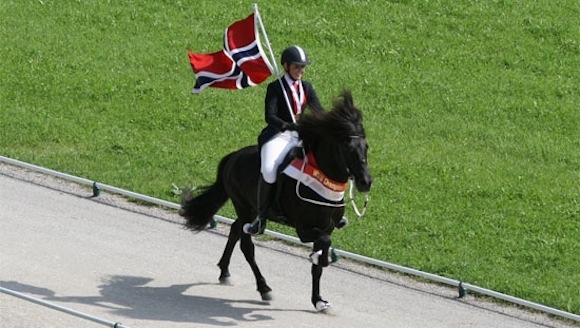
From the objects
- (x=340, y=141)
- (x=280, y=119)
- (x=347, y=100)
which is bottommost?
(x=340, y=141)

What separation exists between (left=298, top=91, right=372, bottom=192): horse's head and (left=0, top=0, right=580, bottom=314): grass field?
125 inches

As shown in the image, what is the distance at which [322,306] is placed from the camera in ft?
45.6

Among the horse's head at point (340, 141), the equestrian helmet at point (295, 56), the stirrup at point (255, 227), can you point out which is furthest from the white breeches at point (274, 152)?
the equestrian helmet at point (295, 56)

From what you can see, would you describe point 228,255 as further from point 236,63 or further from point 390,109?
point 390,109

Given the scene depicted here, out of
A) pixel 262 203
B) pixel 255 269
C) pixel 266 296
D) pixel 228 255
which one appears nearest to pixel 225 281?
pixel 228 255

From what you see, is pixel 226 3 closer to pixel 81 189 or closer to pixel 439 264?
pixel 81 189

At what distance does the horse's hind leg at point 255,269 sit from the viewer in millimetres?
14352

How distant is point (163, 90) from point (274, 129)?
8.89m

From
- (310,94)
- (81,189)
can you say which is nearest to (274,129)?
(310,94)

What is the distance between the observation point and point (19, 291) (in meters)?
14.0

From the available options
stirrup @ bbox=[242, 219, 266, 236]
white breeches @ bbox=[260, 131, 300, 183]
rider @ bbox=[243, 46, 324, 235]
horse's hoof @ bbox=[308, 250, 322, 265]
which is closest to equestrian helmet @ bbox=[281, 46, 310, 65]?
rider @ bbox=[243, 46, 324, 235]

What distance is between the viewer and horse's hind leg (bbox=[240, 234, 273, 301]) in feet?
47.1

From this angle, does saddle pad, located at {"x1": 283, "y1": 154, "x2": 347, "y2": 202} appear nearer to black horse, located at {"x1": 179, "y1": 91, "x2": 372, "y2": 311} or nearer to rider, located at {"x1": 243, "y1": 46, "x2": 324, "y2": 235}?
black horse, located at {"x1": 179, "y1": 91, "x2": 372, "y2": 311}

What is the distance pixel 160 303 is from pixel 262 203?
1.65 meters
